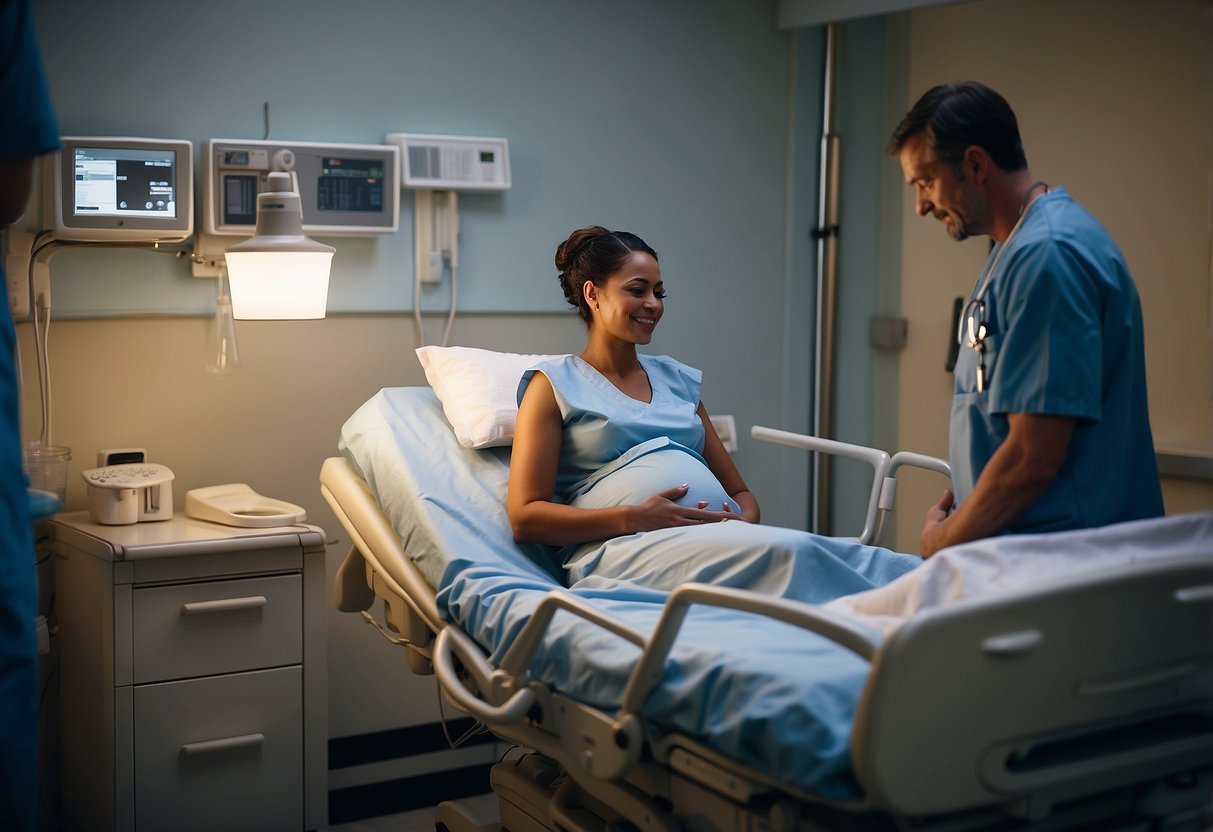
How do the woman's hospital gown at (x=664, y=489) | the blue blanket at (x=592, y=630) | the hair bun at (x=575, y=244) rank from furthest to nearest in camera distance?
the hair bun at (x=575, y=244) < the woman's hospital gown at (x=664, y=489) < the blue blanket at (x=592, y=630)

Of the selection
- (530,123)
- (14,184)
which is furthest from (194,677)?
(530,123)

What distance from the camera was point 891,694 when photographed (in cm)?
138

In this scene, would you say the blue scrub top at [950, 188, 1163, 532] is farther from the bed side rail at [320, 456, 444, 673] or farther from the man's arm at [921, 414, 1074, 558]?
the bed side rail at [320, 456, 444, 673]

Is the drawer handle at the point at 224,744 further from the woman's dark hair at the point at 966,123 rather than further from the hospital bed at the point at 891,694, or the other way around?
the woman's dark hair at the point at 966,123

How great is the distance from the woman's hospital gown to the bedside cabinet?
25.6 inches

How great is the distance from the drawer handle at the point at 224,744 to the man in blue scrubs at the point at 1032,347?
155 centimetres

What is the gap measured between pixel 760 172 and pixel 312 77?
54.4 inches

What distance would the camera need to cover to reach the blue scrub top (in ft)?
5.65

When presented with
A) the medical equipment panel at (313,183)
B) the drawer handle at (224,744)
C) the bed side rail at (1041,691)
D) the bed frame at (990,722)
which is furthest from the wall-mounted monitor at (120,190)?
the bed side rail at (1041,691)

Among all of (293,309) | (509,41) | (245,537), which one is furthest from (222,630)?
(509,41)

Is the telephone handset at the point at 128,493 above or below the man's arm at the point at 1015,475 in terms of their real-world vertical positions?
below

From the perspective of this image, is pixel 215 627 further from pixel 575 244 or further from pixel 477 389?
pixel 575 244

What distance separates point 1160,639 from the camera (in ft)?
5.05

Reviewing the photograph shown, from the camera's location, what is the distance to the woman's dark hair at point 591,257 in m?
2.70
